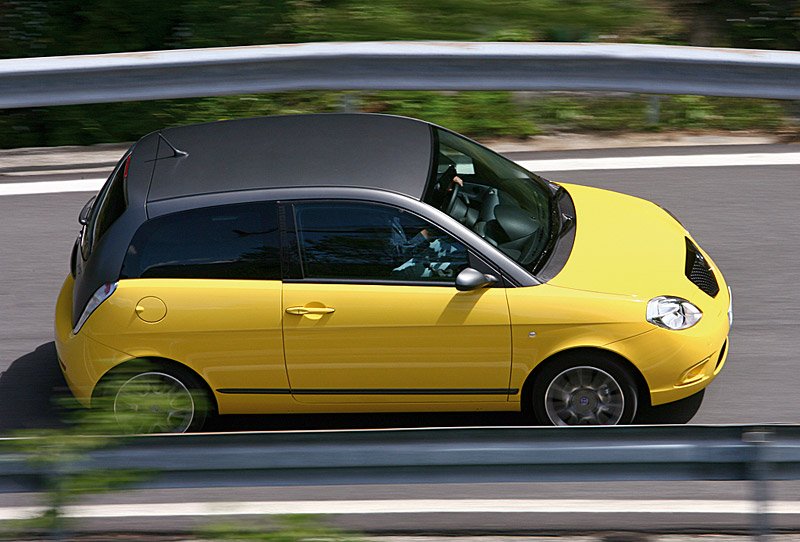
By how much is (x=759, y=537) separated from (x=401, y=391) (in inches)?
84.5

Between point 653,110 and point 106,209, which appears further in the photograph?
point 653,110

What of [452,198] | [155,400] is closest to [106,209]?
[452,198]

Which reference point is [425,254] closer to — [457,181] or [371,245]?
[371,245]

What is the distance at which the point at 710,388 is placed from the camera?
281 inches

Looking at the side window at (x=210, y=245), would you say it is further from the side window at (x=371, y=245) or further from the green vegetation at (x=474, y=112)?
the green vegetation at (x=474, y=112)

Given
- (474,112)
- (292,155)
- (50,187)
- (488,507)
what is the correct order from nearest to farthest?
(488,507) → (292,155) → (50,187) → (474,112)

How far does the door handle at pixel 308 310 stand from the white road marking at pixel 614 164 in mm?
4075

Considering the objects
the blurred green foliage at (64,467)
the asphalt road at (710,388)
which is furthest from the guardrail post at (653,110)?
the blurred green foliage at (64,467)

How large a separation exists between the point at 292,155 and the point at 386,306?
1.11m

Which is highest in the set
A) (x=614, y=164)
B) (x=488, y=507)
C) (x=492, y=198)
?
(x=492, y=198)

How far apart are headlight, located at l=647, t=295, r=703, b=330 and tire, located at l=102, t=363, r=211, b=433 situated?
2509 millimetres

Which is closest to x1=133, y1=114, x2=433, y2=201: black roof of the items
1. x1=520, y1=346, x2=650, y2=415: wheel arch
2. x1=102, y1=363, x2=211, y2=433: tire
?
x1=102, y1=363, x2=211, y2=433: tire

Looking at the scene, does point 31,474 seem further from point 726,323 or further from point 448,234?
point 726,323

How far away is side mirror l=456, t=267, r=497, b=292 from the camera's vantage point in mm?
6363
